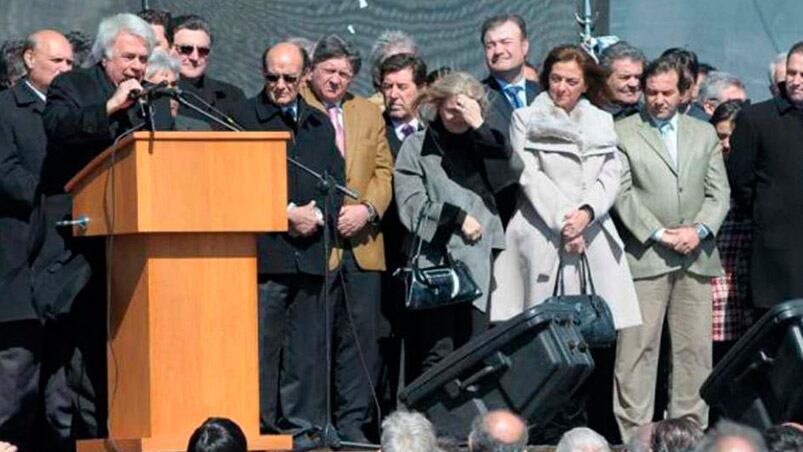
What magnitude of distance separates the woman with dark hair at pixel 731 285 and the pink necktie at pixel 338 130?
7.24 feet

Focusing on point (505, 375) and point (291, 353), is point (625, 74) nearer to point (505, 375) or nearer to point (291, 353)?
point (505, 375)

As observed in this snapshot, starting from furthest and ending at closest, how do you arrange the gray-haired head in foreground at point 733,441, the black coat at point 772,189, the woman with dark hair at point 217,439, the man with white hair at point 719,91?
the man with white hair at point 719,91
the black coat at point 772,189
the woman with dark hair at point 217,439
the gray-haired head in foreground at point 733,441

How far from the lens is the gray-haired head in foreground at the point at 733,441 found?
682 centimetres

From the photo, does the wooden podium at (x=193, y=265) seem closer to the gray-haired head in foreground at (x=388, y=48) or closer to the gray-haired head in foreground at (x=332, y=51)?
the gray-haired head in foreground at (x=332, y=51)

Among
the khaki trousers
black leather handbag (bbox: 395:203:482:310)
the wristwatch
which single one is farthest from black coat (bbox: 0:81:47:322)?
the khaki trousers

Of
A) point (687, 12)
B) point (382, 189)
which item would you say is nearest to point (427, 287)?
point (382, 189)

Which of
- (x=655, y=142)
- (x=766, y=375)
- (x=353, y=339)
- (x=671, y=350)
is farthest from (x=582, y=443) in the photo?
(x=655, y=142)

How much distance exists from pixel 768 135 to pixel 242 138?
12.3 ft

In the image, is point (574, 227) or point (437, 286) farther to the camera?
point (574, 227)

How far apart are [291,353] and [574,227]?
1.59m

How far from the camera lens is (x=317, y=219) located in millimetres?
10828

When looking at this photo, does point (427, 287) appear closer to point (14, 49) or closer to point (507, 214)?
point (507, 214)

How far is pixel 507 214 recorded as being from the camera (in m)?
11.5

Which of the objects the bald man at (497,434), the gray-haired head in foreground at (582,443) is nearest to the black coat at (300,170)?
the bald man at (497,434)
